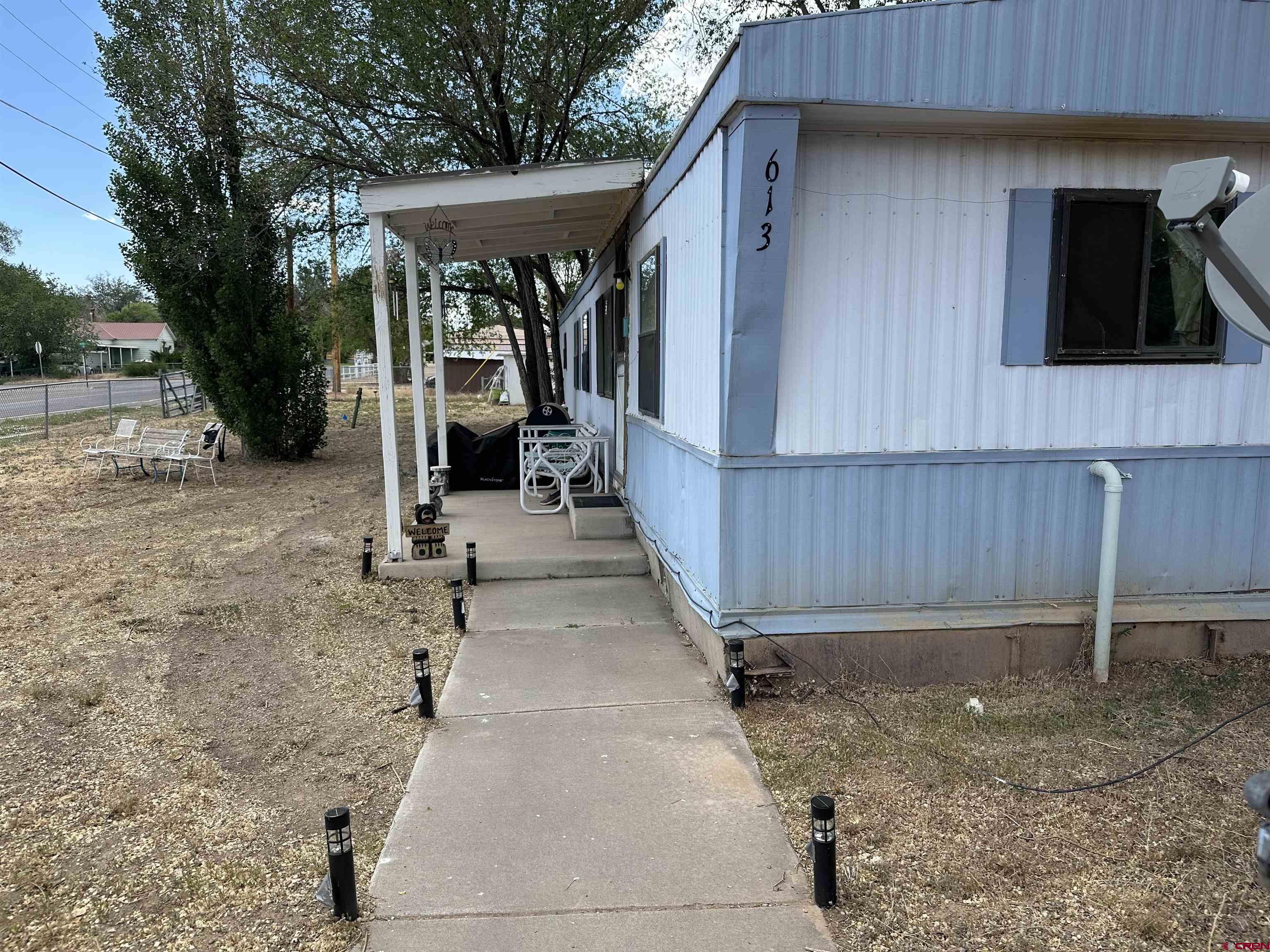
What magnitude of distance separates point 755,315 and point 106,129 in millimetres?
12344

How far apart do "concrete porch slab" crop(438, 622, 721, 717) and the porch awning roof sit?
306 cm

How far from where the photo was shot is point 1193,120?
4125 millimetres

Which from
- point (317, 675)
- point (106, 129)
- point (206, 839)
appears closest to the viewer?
point (206, 839)

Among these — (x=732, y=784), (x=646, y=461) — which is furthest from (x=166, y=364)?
(x=732, y=784)

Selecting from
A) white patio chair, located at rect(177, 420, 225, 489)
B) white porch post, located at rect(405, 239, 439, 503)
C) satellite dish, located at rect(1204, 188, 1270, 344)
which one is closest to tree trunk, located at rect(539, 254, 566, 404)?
white patio chair, located at rect(177, 420, 225, 489)

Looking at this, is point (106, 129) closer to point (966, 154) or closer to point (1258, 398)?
point (966, 154)

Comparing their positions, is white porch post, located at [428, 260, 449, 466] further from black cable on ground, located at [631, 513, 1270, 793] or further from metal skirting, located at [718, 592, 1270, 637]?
metal skirting, located at [718, 592, 1270, 637]

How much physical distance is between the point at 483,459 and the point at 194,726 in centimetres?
655

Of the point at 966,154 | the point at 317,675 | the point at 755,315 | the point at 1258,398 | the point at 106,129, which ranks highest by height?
the point at 106,129

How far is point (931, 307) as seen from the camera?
4316 millimetres

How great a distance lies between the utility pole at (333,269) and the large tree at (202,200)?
1.01 meters

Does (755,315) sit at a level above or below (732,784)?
above

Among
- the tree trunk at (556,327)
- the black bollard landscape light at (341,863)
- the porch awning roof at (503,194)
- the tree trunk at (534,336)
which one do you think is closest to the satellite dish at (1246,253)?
the black bollard landscape light at (341,863)

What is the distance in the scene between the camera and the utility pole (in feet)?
46.6
